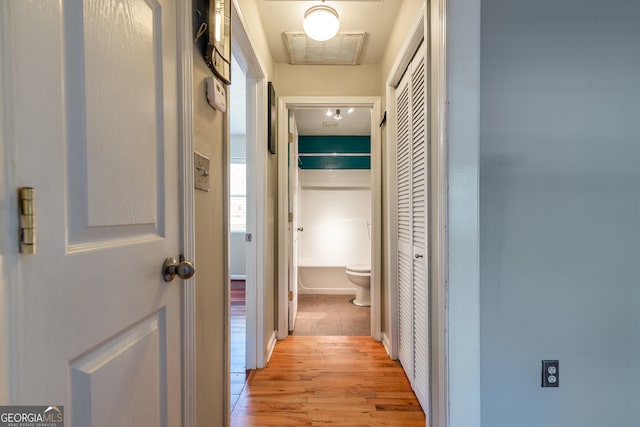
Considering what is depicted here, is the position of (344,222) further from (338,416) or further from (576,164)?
(576,164)

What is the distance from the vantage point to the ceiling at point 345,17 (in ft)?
6.30

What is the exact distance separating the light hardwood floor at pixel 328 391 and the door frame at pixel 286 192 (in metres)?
0.28

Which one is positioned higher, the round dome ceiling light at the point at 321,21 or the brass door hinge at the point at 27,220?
the round dome ceiling light at the point at 321,21

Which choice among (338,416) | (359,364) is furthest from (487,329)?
(359,364)

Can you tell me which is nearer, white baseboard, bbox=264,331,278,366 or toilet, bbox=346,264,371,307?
white baseboard, bbox=264,331,278,366

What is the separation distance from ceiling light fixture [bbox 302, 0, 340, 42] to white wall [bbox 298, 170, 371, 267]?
7.66 feet

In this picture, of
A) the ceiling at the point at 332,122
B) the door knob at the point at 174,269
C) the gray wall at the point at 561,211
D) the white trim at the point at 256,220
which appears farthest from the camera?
the ceiling at the point at 332,122

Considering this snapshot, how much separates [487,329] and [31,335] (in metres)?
1.46

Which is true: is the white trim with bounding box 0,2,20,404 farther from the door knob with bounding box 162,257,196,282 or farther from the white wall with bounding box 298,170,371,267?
the white wall with bounding box 298,170,371,267

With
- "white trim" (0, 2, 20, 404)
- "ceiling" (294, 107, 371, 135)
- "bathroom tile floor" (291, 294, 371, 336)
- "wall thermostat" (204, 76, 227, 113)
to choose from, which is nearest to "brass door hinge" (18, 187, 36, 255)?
"white trim" (0, 2, 20, 404)

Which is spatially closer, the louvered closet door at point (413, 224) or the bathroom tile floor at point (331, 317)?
the louvered closet door at point (413, 224)

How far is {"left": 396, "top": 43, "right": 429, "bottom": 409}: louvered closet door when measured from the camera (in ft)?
5.27

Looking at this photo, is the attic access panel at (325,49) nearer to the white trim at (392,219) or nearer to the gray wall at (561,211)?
the white trim at (392,219)

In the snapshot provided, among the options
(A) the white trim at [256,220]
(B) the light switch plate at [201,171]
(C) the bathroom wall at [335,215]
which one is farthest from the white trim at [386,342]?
(B) the light switch plate at [201,171]
